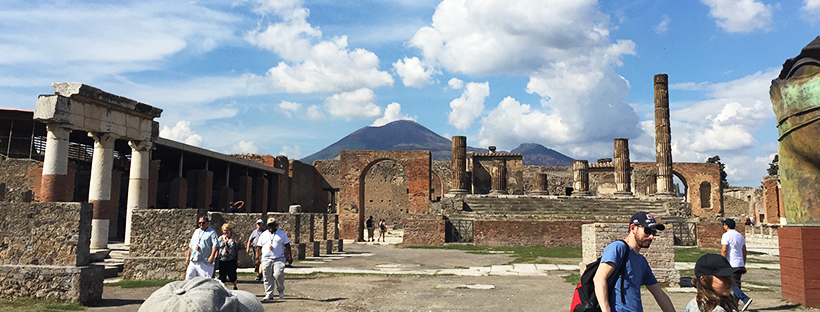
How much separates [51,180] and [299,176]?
27166mm

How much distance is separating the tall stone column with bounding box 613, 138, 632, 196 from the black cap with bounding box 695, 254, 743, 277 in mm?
30170

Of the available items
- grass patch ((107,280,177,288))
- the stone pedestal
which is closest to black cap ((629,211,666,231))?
the stone pedestal

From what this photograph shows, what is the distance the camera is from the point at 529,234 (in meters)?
20.4

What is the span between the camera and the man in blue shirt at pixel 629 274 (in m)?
3.17

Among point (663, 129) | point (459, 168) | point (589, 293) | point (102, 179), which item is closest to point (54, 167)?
point (102, 179)

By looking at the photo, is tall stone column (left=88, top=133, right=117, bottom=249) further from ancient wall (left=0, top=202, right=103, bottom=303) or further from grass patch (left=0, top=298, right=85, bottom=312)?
grass patch (left=0, top=298, right=85, bottom=312)

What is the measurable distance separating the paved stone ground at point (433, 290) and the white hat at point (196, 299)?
16.2 ft

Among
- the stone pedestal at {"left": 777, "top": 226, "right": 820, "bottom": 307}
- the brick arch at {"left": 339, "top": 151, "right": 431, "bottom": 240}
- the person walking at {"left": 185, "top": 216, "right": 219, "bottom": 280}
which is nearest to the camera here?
the stone pedestal at {"left": 777, "top": 226, "right": 820, "bottom": 307}

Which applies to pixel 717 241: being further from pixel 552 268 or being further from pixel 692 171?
pixel 692 171

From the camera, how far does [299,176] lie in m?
38.4

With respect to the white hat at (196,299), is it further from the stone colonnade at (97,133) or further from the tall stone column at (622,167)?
the tall stone column at (622,167)

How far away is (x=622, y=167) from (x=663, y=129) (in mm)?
3263

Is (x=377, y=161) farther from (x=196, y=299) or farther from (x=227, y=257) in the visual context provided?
(x=196, y=299)

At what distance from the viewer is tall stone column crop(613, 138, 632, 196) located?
31520 millimetres
